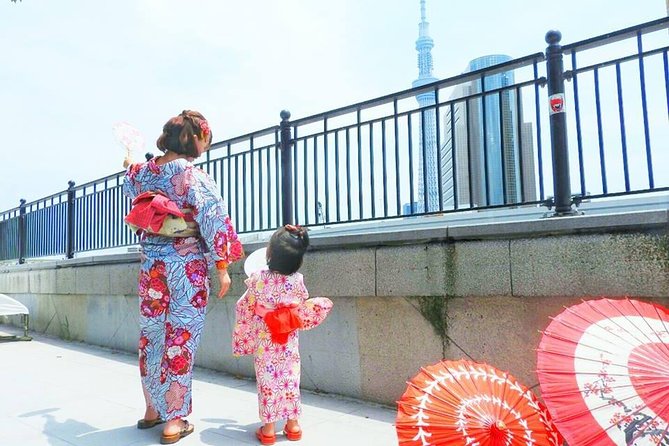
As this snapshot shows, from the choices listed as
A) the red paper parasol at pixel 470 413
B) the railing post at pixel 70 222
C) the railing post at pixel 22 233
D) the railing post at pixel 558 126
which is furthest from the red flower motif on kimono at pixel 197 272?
the railing post at pixel 22 233

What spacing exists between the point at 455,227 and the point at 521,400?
1.31 metres

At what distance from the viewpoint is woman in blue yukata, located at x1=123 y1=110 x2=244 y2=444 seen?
2.96m

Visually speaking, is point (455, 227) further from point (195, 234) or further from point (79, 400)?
point (79, 400)

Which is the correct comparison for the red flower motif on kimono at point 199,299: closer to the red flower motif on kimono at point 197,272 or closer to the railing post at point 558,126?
the red flower motif on kimono at point 197,272

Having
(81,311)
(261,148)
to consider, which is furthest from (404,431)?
(81,311)

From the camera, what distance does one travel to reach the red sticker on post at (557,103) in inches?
127

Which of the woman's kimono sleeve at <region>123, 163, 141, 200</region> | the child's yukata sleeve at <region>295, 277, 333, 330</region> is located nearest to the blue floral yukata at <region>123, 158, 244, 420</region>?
the woman's kimono sleeve at <region>123, 163, 141, 200</region>

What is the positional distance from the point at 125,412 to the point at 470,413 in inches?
101

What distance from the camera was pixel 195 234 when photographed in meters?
3.06

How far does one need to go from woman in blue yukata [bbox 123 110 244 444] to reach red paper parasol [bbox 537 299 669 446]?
177cm

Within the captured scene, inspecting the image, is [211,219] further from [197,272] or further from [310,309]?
[310,309]

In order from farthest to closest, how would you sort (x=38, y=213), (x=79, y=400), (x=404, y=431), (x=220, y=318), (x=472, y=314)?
(x=38, y=213) → (x=220, y=318) → (x=79, y=400) → (x=472, y=314) → (x=404, y=431)

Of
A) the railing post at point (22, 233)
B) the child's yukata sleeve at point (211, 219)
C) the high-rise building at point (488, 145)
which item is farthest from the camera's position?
the railing post at point (22, 233)

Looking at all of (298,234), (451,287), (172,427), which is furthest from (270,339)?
(451,287)
